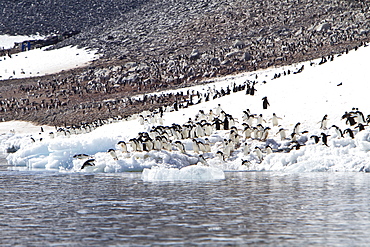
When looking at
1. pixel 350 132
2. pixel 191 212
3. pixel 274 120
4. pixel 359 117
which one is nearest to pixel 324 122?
pixel 359 117

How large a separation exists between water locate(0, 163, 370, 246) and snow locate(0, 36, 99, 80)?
6706 centimetres

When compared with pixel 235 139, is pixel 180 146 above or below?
below

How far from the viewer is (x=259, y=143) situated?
73.7 ft

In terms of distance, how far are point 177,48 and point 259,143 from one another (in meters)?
61.3

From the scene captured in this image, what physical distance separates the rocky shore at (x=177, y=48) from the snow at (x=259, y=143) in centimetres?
1872

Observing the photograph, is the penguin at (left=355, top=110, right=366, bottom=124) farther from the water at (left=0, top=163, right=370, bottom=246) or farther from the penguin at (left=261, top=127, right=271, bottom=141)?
the water at (left=0, top=163, right=370, bottom=246)

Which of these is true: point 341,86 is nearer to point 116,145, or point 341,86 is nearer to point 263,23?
point 116,145

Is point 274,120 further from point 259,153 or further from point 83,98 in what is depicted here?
point 83,98

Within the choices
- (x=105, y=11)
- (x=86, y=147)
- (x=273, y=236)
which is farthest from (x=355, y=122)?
(x=105, y=11)

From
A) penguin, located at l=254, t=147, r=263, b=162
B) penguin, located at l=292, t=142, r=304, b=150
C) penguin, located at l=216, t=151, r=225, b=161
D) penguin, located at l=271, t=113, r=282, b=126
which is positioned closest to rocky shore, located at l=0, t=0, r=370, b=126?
penguin, located at l=271, t=113, r=282, b=126

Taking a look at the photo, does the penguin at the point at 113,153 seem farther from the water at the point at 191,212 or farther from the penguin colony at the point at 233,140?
the water at the point at 191,212

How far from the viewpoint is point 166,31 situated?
9231 centimetres

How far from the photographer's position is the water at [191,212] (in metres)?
9.80

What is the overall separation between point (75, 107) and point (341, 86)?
1288 inches
